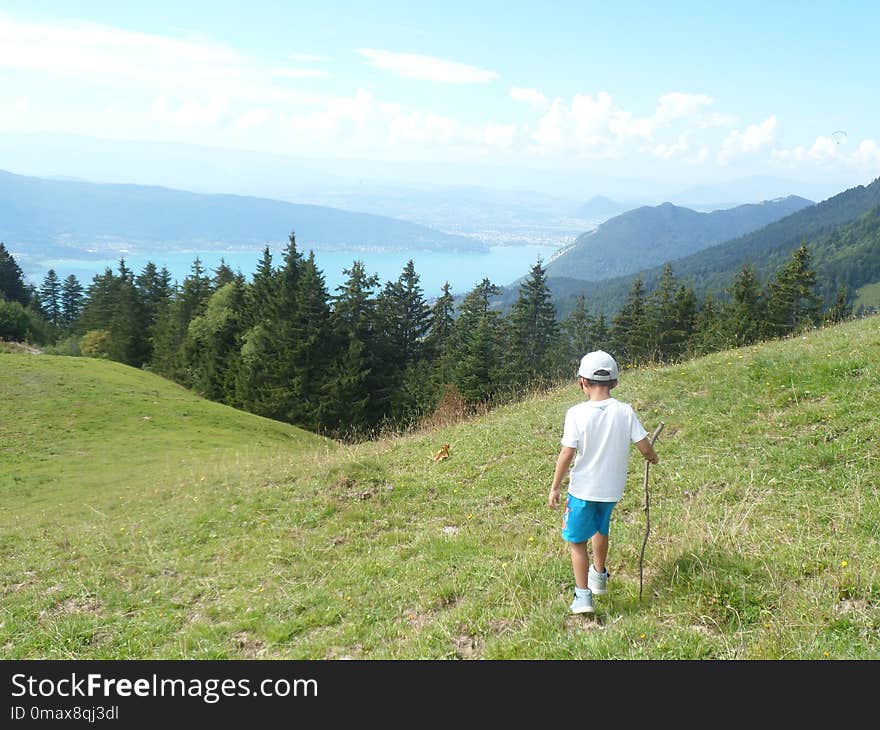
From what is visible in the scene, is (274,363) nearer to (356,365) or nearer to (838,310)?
(356,365)

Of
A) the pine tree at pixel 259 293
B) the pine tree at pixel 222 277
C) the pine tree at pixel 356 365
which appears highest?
the pine tree at pixel 222 277

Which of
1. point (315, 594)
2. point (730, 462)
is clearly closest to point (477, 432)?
point (730, 462)

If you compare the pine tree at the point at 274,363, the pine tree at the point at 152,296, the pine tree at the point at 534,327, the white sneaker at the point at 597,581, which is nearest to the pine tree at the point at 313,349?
the pine tree at the point at 274,363

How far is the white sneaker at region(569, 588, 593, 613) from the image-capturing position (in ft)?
17.1

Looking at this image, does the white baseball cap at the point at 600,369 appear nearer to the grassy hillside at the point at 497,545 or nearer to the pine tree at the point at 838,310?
the grassy hillside at the point at 497,545

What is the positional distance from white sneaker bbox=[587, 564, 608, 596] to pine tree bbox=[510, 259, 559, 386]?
56643 mm

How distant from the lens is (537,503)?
934 centimetres

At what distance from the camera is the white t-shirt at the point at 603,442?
5.00 metres

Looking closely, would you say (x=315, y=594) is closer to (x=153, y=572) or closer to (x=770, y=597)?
(x=153, y=572)

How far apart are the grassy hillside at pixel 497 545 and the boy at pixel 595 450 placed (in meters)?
0.85

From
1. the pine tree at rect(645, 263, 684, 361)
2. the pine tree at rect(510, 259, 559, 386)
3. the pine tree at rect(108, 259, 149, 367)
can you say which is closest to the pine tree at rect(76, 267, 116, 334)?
the pine tree at rect(108, 259, 149, 367)

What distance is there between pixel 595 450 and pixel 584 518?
663mm

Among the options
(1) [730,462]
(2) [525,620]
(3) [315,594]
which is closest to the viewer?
(2) [525,620]
